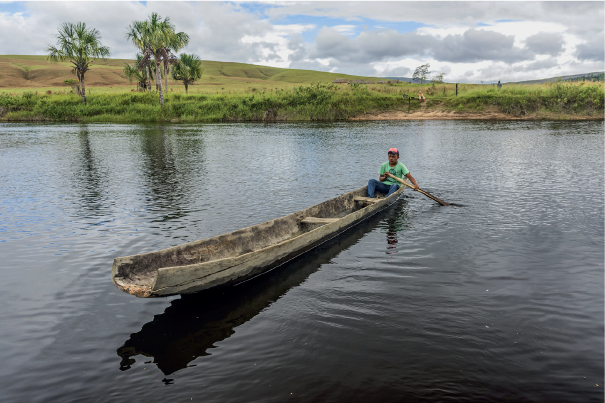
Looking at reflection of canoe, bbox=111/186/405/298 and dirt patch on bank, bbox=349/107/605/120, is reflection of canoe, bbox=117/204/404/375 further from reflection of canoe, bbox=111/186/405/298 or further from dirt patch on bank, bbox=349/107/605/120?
dirt patch on bank, bbox=349/107/605/120

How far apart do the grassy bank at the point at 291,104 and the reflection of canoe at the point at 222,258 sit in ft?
140

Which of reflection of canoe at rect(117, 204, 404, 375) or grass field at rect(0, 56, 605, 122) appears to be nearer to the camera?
reflection of canoe at rect(117, 204, 404, 375)

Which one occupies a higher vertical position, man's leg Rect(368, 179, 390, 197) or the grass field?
the grass field

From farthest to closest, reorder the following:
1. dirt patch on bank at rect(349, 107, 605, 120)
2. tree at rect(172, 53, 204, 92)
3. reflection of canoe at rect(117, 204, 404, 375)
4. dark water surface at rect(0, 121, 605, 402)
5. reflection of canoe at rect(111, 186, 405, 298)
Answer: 1. tree at rect(172, 53, 204, 92)
2. dirt patch on bank at rect(349, 107, 605, 120)
3. reflection of canoe at rect(111, 186, 405, 298)
4. reflection of canoe at rect(117, 204, 404, 375)
5. dark water surface at rect(0, 121, 605, 402)

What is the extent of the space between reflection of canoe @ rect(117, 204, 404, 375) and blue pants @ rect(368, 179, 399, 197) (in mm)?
5231

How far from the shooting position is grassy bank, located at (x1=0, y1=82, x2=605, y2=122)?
47406mm

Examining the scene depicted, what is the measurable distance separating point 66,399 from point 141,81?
6852cm

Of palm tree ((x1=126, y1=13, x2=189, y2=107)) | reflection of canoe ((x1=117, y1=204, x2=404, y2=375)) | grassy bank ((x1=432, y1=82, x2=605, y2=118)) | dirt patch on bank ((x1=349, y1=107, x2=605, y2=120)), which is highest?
palm tree ((x1=126, y1=13, x2=189, y2=107))

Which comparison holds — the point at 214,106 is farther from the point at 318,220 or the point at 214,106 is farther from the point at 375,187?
the point at 318,220

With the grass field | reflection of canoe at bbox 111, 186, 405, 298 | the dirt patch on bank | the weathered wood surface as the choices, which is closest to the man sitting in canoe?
Result: reflection of canoe at bbox 111, 186, 405, 298

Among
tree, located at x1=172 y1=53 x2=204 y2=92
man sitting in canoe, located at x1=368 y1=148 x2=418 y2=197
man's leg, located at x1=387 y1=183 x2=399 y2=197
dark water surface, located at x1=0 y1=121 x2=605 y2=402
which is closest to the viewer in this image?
dark water surface, located at x1=0 y1=121 x2=605 y2=402

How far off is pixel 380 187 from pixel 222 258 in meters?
7.94

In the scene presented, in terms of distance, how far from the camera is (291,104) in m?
52.6

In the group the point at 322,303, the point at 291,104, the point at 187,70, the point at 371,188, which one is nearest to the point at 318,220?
the point at 322,303
